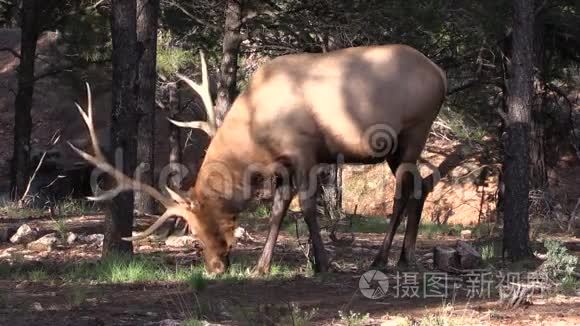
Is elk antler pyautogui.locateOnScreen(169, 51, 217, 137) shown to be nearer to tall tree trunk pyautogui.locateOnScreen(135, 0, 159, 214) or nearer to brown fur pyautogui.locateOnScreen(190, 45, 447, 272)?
brown fur pyautogui.locateOnScreen(190, 45, 447, 272)

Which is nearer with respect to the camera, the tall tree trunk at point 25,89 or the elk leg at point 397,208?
the elk leg at point 397,208

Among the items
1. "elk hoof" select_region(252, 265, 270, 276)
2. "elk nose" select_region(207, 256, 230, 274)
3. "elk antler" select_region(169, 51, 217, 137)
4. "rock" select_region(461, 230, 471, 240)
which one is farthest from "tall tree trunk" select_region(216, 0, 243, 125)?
"elk hoof" select_region(252, 265, 270, 276)

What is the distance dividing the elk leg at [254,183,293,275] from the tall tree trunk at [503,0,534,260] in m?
2.27

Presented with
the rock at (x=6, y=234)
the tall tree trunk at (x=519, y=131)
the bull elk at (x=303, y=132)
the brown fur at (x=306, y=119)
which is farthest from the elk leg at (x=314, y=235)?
the rock at (x=6, y=234)

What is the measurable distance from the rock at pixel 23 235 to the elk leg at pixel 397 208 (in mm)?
4139

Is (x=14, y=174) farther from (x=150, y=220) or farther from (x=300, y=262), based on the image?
(x=300, y=262)

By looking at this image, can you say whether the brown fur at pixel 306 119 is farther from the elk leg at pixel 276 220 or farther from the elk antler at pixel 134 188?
the elk leg at pixel 276 220

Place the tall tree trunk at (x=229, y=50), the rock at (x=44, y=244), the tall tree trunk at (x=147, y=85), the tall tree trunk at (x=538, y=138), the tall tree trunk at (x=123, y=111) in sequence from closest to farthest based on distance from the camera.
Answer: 1. the tall tree trunk at (x=123, y=111)
2. the rock at (x=44, y=244)
3. the tall tree trunk at (x=147, y=85)
4. the tall tree trunk at (x=229, y=50)
5. the tall tree trunk at (x=538, y=138)

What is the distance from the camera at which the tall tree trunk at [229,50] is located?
13.8 metres

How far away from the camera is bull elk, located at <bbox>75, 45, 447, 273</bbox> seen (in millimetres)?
8031

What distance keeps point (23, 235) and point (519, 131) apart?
557cm

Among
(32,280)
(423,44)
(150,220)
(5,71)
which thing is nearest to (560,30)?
(423,44)

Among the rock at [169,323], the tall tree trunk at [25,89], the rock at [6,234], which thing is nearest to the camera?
the rock at [169,323]

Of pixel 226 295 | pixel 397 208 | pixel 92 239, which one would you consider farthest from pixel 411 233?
pixel 92 239
